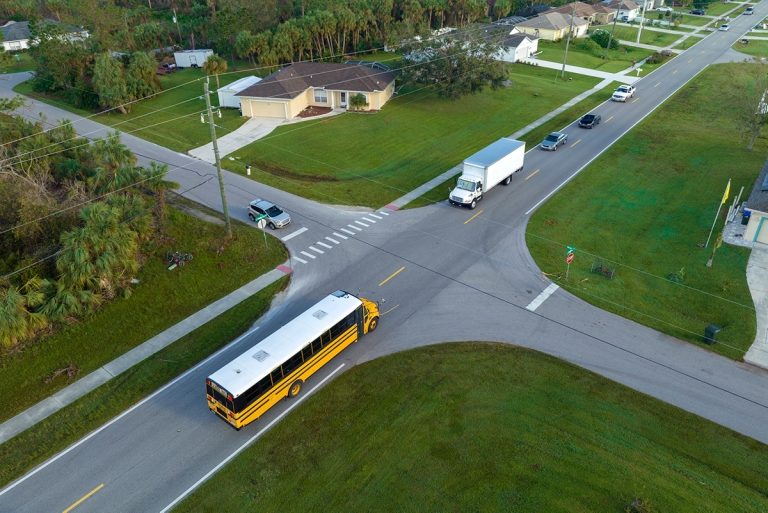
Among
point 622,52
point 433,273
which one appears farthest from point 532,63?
point 433,273

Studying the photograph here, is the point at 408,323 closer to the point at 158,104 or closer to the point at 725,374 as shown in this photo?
the point at 725,374

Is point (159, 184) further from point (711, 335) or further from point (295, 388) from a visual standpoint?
point (711, 335)

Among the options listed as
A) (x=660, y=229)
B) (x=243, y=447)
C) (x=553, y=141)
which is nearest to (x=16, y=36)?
(x=553, y=141)

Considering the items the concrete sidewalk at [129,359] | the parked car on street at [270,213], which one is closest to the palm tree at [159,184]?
the parked car on street at [270,213]

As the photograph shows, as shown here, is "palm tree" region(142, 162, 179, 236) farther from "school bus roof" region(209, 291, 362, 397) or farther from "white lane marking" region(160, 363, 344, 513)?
"white lane marking" region(160, 363, 344, 513)

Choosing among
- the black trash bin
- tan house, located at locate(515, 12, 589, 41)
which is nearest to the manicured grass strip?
the black trash bin
